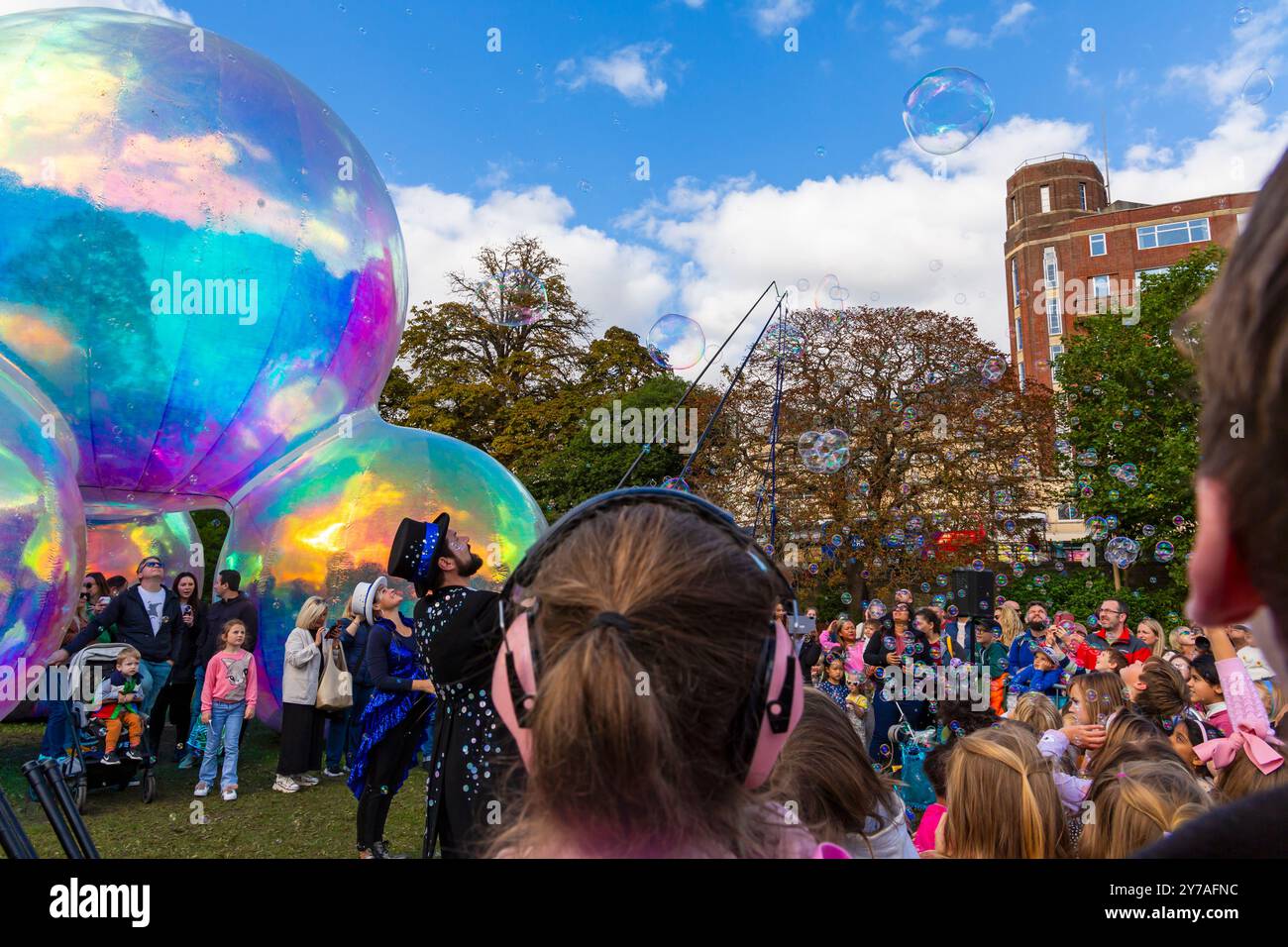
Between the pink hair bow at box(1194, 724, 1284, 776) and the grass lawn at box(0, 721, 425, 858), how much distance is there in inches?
190

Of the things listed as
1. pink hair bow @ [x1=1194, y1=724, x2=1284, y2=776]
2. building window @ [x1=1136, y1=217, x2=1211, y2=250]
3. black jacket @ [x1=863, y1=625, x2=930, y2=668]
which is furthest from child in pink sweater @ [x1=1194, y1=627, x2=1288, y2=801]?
building window @ [x1=1136, y1=217, x2=1211, y2=250]

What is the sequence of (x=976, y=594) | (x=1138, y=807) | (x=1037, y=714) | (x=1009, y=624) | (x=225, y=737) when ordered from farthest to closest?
(x=1009, y=624)
(x=976, y=594)
(x=225, y=737)
(x=1037, y=714)
(x=1138, y=807)

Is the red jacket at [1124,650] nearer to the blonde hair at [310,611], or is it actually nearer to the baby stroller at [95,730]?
the blonde hair at [310,611]

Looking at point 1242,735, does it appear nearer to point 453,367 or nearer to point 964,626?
point 964,626

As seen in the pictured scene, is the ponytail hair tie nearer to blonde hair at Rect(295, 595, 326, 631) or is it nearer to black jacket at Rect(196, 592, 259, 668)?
blonde hair at Rect(295, 595, 326, 631)

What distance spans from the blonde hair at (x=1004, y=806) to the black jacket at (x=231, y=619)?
22.6ft

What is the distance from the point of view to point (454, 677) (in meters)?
4.06

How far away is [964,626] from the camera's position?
488 inches

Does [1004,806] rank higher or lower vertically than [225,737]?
higher

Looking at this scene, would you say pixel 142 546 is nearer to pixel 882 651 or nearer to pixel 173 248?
pixel 173 248

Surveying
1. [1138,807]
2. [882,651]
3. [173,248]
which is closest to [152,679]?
[173,248]

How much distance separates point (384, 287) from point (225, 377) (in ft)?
5.58

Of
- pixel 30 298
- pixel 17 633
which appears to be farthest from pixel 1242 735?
pixel 30 298

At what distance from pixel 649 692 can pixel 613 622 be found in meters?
0.09
